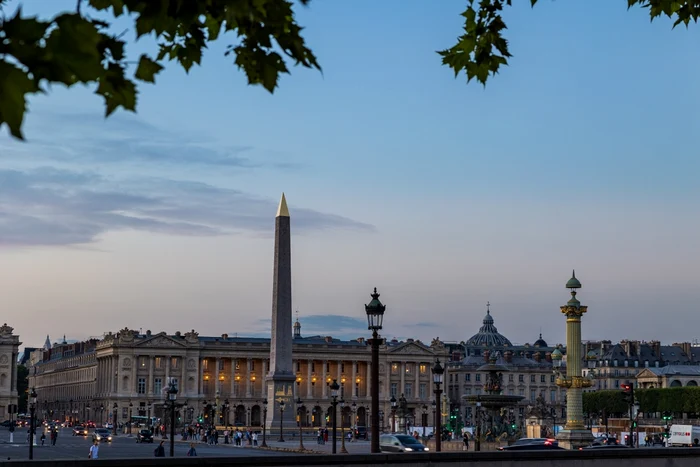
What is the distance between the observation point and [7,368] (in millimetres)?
181000

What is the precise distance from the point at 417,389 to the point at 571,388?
142148 mm

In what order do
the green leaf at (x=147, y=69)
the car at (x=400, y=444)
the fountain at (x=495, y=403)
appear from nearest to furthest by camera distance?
the green leaf at (x=147, y=69), the car at (x=400, y=444), the fountain at (x=495, y=403)

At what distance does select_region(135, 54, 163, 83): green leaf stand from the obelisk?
72947 mm

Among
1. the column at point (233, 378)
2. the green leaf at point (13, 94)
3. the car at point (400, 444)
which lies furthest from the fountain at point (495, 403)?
the column at point (233, 378)

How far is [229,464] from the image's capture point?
20.1m

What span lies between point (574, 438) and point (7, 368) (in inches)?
5774

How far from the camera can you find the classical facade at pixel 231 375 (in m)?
174

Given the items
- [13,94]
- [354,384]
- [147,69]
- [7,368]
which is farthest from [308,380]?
[13,94]

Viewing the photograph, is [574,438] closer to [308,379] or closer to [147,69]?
[147,69]

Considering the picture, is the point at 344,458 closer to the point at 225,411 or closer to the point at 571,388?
the point at 571,388

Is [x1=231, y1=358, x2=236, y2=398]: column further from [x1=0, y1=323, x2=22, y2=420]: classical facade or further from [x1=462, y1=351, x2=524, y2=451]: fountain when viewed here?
[x1=462, y1=351, x2=524, y2=451]: fountain

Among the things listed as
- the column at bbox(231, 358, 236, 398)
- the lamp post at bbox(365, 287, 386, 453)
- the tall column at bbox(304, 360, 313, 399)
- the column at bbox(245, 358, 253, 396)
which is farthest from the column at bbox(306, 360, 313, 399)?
the lamp post at bbox(365, 287, 386, 453)

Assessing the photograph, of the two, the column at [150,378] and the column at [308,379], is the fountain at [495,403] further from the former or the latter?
the column at [308,379]

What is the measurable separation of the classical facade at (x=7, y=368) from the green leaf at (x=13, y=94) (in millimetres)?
181284
